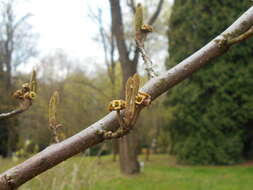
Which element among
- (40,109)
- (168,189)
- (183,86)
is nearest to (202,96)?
(183,86)

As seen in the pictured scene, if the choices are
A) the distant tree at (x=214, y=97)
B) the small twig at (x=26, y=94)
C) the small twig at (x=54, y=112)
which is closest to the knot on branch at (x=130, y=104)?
the small twig at (x=54, y=112)

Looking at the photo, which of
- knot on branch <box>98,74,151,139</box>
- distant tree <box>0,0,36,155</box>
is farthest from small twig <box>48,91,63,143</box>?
distant tree <box>0,0,36,155</box>

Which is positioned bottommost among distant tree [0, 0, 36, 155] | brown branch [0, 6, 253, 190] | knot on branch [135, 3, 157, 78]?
brown branch [0, 6, 253, 190]

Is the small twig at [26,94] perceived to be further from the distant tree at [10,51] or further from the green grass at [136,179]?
the distant tree at [10,51]

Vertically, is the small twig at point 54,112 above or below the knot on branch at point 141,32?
below

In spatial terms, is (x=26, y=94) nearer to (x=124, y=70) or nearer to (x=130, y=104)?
(x=130, y=104)

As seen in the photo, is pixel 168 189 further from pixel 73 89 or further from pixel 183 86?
pixel 73 89

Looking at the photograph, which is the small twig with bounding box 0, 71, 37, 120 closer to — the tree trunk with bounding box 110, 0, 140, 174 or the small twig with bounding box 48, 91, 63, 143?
the small twig with bounding box 48, 91, 63, 143

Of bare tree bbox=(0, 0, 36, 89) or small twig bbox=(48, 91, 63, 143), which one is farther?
bare tree bbox=(0, 0, 36, 89)
